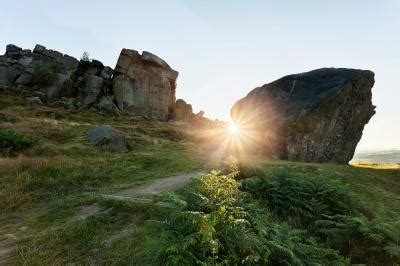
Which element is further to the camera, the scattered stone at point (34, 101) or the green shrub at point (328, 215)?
the scattered stone at point (34, 101)

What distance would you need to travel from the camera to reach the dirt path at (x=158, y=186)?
1063 centimetres

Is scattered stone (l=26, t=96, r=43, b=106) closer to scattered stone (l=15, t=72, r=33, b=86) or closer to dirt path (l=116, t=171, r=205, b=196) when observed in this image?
scattered stone (l=15, t=72, r=33, b=86)

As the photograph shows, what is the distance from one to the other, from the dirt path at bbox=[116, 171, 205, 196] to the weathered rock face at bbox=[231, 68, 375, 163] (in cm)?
1581

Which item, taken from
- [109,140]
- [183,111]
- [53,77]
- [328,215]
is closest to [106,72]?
[53,77]

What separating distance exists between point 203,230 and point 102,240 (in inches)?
113

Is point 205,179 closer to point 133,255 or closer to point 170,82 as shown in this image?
point 133,255

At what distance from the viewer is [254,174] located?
13.6m

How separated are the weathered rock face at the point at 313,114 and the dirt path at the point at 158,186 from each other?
51.9 ft

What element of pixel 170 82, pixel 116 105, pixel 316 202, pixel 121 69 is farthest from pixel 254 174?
pixel 170 82

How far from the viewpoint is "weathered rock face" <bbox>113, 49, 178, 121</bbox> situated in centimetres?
4994

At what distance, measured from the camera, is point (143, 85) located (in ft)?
171

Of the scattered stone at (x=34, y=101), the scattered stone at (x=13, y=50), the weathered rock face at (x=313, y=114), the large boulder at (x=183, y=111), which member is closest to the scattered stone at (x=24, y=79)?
the scattered stone at (x=34, y=101)

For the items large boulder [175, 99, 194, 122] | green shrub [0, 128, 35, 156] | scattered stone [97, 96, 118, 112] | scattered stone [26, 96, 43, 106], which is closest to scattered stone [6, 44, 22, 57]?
scattered stone [26, 96, 43, 106]

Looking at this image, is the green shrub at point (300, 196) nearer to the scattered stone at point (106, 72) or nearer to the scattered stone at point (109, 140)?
the scattered stone at point (109, 140)
